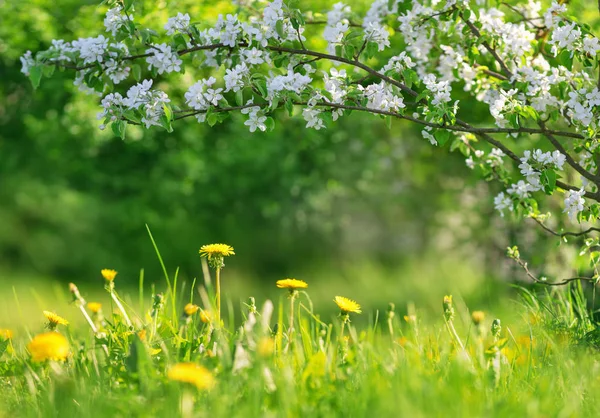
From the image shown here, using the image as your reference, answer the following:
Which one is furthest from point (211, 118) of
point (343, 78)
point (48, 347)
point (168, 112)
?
point (48, 347)

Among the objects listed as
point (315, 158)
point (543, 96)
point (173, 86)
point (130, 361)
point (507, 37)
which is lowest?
point (130, 361)

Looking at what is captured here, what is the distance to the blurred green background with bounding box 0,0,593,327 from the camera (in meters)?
7.75

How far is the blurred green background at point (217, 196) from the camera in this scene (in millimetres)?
7746

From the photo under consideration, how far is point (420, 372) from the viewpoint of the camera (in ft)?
8.08

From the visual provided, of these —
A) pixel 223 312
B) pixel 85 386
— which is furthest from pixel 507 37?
pixel 223 312

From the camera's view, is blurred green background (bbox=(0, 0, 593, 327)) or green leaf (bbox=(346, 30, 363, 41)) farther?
blurred green background (bbox=(0, 0, 593, 327))

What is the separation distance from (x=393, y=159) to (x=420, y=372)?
7.86 metres

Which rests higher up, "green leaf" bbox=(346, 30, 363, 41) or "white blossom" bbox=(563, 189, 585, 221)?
"green leaf" bbox=(346, 30, 363, 41)

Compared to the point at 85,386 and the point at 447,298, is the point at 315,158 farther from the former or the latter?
the point at 85,386

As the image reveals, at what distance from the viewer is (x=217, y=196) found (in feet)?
30.6

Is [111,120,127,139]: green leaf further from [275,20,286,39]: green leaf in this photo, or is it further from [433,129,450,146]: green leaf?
[433,129,450,146]: green leaf

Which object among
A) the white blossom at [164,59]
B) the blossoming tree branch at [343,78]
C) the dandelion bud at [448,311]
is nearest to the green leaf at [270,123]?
the blossoming tree branch at [343,78]

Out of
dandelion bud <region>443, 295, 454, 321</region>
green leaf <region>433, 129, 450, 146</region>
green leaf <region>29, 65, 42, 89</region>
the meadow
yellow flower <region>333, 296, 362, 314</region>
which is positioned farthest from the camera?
green leaf <region>29, 65, 42, 89</region>

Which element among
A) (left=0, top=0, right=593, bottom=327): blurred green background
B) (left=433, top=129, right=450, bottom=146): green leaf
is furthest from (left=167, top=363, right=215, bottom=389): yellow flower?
(left=0, top=0, right=593, bottom=327): blurred green background
